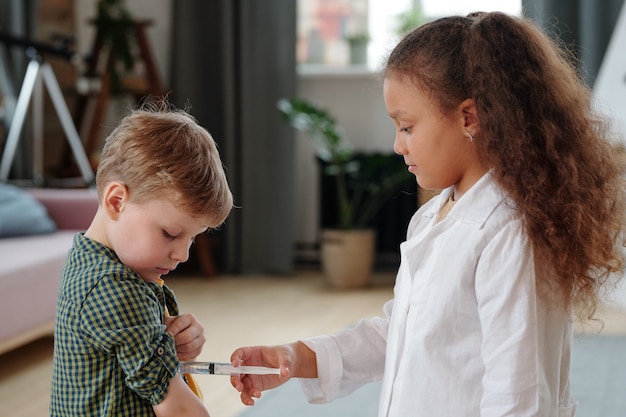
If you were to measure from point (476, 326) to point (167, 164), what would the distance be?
0.44 meters

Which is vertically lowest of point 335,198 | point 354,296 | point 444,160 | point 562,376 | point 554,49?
point 354,296

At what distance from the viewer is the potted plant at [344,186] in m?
4.78

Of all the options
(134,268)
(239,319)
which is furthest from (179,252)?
(239,319)

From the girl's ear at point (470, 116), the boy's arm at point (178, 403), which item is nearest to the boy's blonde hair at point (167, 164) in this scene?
the boy's arm at point (178, 403)

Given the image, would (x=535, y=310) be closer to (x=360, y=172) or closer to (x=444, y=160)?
(x=444, y=160)

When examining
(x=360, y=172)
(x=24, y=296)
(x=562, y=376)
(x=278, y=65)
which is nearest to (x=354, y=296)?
(x=360, y=172)

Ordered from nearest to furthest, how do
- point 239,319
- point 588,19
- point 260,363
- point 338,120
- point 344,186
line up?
point 260,363
point 239,319
point 588,19
point 344,186
point 338,120

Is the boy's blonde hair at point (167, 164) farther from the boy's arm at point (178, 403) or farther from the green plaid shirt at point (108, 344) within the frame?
the boy's arm at point (178, 403)

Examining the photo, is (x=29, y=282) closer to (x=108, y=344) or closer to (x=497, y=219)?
(x=108, y=344)

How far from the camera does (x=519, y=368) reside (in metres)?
1.07

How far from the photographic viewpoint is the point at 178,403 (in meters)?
1.17

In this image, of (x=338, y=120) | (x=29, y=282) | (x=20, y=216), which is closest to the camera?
(x=29, y=282)

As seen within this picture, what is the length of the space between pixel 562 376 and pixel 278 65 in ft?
13.5

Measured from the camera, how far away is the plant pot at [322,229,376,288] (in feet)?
15.8
